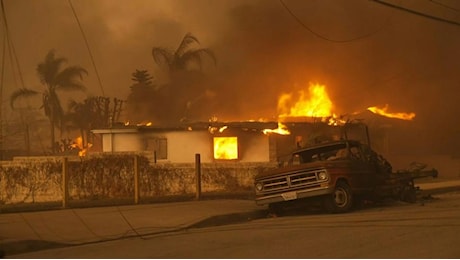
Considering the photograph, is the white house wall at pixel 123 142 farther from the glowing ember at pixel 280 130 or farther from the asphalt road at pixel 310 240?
the asphalt road at pixel 310 240

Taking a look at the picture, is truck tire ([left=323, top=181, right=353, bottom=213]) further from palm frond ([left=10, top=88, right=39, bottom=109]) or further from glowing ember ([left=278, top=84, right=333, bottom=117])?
palm frond ([left=10, top=88, right=39, bottom=109])

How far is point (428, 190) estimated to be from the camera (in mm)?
18453

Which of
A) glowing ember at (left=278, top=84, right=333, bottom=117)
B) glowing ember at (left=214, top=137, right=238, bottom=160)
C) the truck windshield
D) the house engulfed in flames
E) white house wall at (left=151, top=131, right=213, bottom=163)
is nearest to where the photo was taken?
the truck windshield

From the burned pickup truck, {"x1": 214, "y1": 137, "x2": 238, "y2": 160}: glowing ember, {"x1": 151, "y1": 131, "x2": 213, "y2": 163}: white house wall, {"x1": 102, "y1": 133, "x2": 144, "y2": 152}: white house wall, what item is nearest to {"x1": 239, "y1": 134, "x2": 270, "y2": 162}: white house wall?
{"x1": 214, "y1": 137, "x2": 238, "y2": 160}: glowing ember

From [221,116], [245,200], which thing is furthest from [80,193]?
[221,116]

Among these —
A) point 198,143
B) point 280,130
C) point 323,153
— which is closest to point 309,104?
point 280,130

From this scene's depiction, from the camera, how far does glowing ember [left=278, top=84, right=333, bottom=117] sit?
1125 inches

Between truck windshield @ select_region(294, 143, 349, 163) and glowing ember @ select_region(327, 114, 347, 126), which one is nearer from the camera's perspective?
truck windshield @ select_region(294, 143, 349, 163)

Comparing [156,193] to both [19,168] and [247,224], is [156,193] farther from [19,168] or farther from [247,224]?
[247,224]

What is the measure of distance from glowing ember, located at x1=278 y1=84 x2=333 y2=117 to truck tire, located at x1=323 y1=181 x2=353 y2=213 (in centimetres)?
1571

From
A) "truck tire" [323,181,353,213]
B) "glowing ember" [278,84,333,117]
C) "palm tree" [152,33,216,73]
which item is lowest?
"truck tire" [323,181,353,213]

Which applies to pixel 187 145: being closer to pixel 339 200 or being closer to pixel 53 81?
pixel 339 200

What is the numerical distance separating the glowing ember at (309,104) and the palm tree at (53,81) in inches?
570

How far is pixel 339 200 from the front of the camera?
12.1 meters
